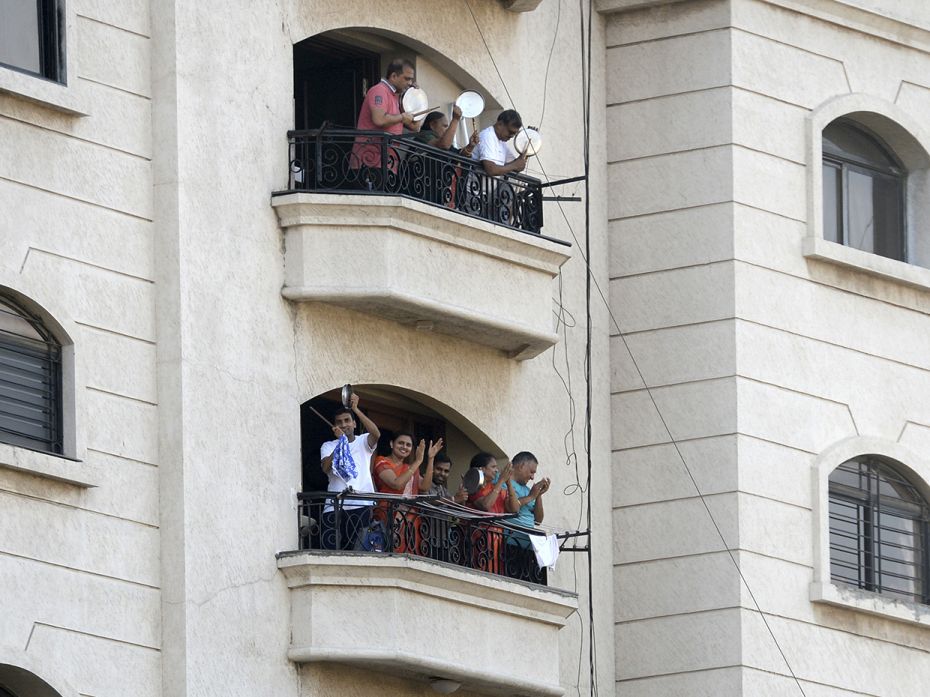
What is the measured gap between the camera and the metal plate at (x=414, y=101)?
92.3 ft

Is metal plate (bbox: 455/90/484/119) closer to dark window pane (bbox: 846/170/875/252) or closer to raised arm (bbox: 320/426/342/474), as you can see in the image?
raised arm (bbox: 320/426/342/474)

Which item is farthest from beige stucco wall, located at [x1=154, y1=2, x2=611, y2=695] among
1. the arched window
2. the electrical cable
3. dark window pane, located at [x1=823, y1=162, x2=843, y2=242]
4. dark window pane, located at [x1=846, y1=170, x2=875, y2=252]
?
dark window pane, located at [x1=846, y1=170, x2=875, y2=252]

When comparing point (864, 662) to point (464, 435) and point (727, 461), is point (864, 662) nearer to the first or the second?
point (727, 461)

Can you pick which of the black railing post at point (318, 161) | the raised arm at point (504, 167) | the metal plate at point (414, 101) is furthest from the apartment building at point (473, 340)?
the metal plate at point (414, 101)

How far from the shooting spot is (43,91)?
25.7 meters

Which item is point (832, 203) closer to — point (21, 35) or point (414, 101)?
point (414, 101)

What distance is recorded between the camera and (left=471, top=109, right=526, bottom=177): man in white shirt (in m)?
28.7

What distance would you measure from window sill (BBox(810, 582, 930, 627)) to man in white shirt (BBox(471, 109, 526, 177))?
4919mm

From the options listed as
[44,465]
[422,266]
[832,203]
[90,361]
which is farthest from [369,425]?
[832,203]

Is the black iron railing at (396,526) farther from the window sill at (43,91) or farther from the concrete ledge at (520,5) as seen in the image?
the concrete ledge at (520,5)

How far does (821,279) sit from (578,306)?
2.43 metres

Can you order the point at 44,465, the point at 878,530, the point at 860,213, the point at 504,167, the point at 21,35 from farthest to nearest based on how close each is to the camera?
1. the point at 860,213
2. the point at 878,530
3. the point at 504,167
4. the point at 21,35
5. the point at 44,465

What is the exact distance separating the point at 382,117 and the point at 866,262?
5.69m

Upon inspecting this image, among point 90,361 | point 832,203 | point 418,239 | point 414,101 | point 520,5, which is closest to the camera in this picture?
point 90,361
